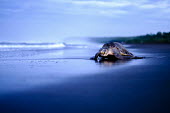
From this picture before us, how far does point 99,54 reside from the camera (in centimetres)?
869

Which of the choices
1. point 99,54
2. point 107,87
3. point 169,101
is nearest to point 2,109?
point 107,87

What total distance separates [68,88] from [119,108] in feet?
3.69

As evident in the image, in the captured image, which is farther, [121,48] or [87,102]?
[121,48]

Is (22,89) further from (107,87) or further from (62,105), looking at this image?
(107,87)

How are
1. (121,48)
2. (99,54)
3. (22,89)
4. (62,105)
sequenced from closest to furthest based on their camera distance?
(62,105), (22,89), (99,54), (121,48)

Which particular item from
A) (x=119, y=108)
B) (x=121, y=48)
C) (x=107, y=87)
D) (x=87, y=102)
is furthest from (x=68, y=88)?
(x=121, y=48)

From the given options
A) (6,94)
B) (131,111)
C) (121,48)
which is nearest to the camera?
(131,111)

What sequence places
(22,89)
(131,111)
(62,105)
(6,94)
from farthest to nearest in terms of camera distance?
(22,89)
(6,94)
(62,105)
(131,111)

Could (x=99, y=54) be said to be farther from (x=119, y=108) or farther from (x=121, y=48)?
(x=119, y=108)

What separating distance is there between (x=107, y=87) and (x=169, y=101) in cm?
101

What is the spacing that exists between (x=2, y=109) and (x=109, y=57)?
22.7ft

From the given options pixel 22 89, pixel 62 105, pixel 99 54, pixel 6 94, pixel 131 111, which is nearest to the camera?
pixel 131 111

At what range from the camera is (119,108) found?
7.64ft

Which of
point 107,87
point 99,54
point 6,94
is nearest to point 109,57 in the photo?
point 99,54
